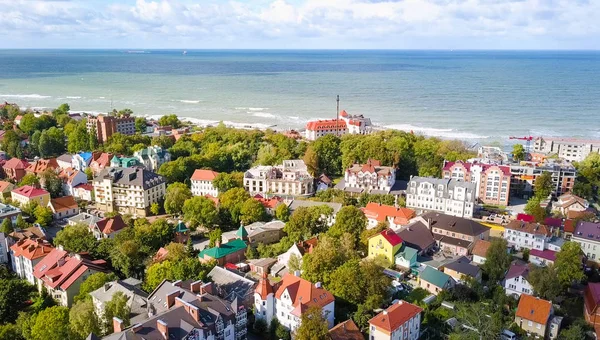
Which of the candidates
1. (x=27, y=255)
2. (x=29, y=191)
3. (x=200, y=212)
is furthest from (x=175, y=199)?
(x=27, y=255)

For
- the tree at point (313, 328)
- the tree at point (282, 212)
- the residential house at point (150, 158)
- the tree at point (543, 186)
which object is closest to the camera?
the tree at point (313, 328)

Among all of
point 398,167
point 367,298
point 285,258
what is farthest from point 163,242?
point 398,167

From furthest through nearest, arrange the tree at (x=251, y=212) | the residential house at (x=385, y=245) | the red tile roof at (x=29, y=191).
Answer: the red tile roof at (x=29, y=191), the tree at (x=251, y=212), the residential house at (x=385, y=245)

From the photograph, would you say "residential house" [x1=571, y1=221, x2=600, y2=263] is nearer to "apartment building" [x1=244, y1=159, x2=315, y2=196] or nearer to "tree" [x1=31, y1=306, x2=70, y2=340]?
"apartment building" [x1=244, y1=159, x2=315, y2=196]

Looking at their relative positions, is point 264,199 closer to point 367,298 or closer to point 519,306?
point 367,298

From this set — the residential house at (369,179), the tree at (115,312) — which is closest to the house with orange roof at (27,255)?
the tree at (115,312)

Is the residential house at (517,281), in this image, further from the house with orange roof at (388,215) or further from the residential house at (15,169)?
the residential house at (15,169)
